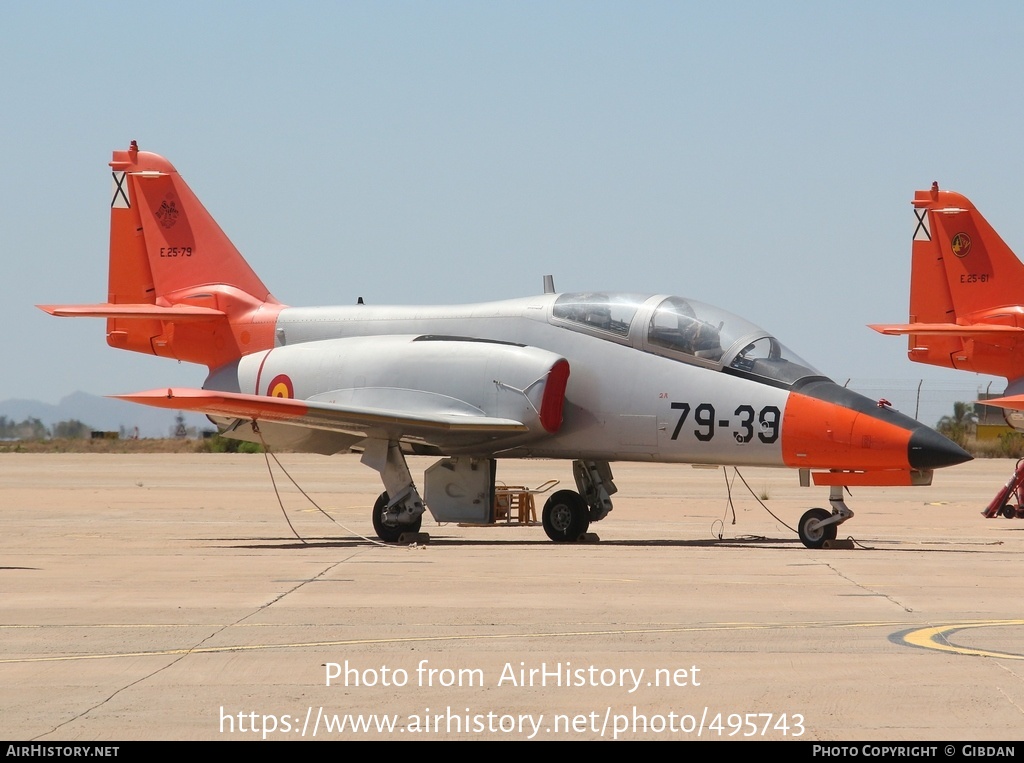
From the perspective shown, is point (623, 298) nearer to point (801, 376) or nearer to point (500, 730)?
point (801, 376)

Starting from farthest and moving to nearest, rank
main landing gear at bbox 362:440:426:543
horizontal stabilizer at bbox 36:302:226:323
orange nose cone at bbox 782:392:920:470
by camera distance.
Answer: horizontal stabilizer at bbox 36:302:226:323 → main landing gear at bbox 362:440:426:543 → orange nose cone at bbox 782:392:920:470

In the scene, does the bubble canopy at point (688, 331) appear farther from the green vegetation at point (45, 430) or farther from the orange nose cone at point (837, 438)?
the green vegetation at point (45, 430)

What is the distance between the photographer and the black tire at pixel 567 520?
17.6 meters

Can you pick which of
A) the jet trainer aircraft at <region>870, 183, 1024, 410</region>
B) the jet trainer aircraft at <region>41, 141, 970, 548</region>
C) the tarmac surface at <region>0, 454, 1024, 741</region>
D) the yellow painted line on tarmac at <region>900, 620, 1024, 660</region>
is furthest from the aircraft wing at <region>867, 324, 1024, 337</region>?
the yellow painted line on tarmac at <region>900, 620, 1024, 660</region>

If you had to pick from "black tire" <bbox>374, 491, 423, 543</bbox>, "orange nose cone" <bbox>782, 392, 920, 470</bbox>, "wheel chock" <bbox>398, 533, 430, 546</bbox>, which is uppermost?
"orange nose cone" <bbox>782, 392, 920, 470</bbox>

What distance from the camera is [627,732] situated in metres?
6.10

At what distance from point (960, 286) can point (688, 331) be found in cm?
1896

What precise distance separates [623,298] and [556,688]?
10630mm

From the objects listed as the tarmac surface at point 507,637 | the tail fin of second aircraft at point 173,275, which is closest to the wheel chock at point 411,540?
the tarmac surface at point 507,637

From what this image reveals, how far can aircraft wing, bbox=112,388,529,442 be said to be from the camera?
51.7ft

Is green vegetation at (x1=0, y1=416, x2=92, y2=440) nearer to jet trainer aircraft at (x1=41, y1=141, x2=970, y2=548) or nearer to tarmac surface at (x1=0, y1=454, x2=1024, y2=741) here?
jet trainer aircraft at (x1=41, y1=141, x2=970, y2=548)

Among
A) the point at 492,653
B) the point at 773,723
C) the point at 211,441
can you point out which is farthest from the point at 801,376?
the point at 211,441

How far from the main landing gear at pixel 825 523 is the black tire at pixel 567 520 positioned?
295 centimetres

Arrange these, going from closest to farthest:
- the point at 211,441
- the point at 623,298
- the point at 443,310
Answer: the point at 623,298, the point at 443,310, the point at 211,441
